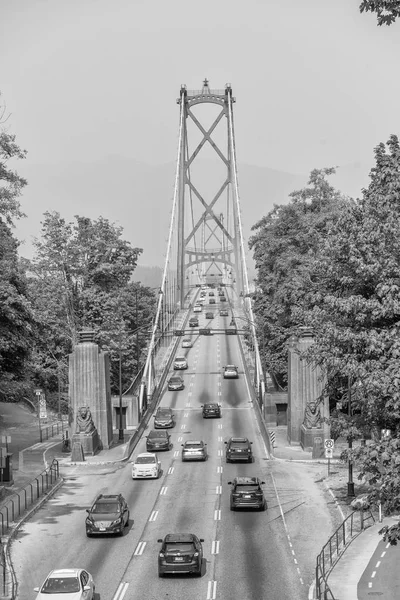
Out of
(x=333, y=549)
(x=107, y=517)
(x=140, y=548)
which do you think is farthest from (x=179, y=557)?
(x=107, y=517)

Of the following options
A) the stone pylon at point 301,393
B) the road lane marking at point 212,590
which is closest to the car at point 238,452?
the stone pylon at point 301,393

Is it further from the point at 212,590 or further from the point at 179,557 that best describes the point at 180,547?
the point at 212,590

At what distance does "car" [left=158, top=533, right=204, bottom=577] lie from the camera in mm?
32406

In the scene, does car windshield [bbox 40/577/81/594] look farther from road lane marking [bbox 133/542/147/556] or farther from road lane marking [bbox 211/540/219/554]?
road lane marking [bbox 211/540/219/554]

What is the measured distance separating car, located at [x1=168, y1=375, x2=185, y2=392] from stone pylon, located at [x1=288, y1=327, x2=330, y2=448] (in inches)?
1156

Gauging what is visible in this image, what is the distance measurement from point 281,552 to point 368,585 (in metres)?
5.48

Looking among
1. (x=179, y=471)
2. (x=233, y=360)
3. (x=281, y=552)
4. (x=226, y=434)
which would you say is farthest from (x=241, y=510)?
(x=233, y=360)

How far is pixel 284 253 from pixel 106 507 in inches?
1861

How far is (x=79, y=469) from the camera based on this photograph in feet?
183

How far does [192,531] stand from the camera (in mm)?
39625

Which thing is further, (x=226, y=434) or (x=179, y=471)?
(x=226, y=434)

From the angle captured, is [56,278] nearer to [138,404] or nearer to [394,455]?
[138,404]

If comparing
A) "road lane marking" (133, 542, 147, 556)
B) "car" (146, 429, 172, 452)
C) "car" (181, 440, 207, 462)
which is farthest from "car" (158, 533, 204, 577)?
"car" (146, 429, 172, 452)

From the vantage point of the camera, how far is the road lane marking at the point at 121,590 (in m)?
30.4
